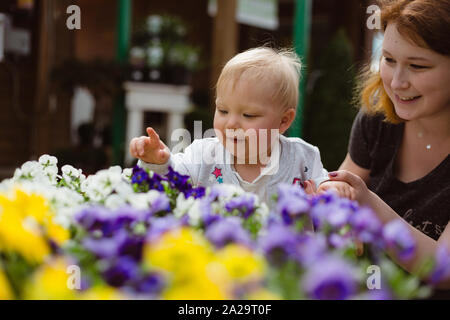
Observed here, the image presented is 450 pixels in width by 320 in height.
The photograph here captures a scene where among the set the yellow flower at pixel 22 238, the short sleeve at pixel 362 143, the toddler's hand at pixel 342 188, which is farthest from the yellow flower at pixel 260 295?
the short sleeve at pixel 362 143

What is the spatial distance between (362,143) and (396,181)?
0.24m

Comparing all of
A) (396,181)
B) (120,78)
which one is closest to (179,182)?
(396,181)

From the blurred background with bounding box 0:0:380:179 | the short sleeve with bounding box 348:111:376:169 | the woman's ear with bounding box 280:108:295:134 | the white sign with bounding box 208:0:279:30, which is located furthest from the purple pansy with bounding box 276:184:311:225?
the white sign with bounding box 208:0:279:30

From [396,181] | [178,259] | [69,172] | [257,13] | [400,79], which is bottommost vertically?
[396,181]

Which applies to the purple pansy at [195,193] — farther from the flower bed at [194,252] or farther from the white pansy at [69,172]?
the white pansy at [69,172]

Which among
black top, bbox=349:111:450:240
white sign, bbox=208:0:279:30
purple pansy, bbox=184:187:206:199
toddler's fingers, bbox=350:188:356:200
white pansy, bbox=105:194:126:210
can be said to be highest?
white sign, bbox=208:0:279:30

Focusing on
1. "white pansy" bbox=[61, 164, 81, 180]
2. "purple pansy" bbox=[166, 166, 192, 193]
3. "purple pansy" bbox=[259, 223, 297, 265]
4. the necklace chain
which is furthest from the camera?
the necklace chain

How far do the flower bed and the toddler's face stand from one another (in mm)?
599

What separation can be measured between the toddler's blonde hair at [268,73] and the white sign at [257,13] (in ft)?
13.9

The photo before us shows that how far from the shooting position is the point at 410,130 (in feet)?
6.35

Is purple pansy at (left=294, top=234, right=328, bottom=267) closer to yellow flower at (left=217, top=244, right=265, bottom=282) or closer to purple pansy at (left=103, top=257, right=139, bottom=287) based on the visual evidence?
yellow flower at (left=217, top=244, right=265, bottom=282)

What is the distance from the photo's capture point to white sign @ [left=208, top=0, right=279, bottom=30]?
5.93 m

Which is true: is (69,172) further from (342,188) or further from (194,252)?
(194,252)

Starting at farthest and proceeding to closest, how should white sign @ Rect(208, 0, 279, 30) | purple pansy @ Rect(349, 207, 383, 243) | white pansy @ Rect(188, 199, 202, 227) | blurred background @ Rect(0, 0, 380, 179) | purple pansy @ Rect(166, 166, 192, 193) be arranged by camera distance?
white sign @ Rect(208, 0, 279, 30) < blurred background @ Rect(0, 0, 380, 179) < purple pansy @ Rect(166, 166, 192, 193) < white pansy @ Rect(188, 199, 202, 227) < purple pansy @ Rect(349, 207, 383, 243)
